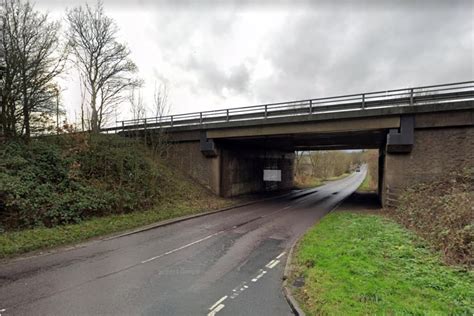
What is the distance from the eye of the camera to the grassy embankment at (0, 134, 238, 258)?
30.7 feet

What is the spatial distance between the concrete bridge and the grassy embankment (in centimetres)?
380

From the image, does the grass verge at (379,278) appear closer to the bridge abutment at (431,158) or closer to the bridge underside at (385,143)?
the bridge abutment at (431,158)

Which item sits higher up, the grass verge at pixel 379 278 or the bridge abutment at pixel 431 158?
the bridge abutment at pixel 431 158

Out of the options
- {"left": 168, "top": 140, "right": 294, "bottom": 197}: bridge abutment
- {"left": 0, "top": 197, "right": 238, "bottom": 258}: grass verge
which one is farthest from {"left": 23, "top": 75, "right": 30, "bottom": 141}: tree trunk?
{"left": 168, "top": 140, "right": 294, "bottom": 197}: bridge abutment

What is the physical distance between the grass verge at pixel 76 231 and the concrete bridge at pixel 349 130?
7.18m

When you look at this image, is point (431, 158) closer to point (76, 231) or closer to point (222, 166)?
point (222, 166)

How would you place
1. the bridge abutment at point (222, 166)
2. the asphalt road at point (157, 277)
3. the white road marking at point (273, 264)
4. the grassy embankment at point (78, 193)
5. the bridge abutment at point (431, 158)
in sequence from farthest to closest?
the bridge abutment at point (222, 166)
the bridge abutment at point (431, 158)
the grassy embankment at point (78, 193)
the white road marking at point (273, 264)
the asphalt road at point (157, 277)

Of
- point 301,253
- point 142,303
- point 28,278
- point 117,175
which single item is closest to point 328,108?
point 301,253

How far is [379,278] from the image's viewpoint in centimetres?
569

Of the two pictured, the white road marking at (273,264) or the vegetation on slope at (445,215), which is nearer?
the vegetation on slope at (445,215)

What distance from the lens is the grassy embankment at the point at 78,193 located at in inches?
368

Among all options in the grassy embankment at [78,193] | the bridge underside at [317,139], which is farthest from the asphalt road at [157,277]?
the bridge underside at [317,139]

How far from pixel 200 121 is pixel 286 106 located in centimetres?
681

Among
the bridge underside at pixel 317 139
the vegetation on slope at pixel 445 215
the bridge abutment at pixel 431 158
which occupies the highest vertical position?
the bridge underside at pixel 317 139
